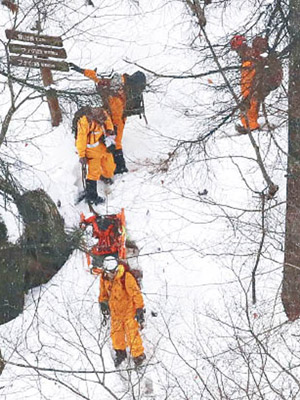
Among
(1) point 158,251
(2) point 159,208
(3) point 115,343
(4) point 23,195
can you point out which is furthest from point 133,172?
(3) point 115,343

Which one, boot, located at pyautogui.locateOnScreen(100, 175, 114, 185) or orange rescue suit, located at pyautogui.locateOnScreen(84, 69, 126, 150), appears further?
boot, located at pyautogui.locateOnScreen(100, 175, 114, 185)

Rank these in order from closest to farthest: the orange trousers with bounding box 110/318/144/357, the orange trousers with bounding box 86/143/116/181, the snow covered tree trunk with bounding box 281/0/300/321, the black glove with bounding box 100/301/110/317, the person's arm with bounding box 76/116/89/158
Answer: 1. the snow covered tree trunk with bounding box 281/0/300/321
2. the orange trousers with bounding box 110/318/144/357
3. the black glove with bounding box 100/301/110/317
4. the person's arm with bounding box 76/116/89/158
5. the orange trousers with bounding box 86/143/116/181

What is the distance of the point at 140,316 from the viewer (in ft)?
26.8

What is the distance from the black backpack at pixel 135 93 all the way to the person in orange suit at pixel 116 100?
240 millimetres

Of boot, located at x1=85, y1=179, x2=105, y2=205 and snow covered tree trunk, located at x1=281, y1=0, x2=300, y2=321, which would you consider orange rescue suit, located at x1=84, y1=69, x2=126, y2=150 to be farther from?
snow covered tree trunk, located at x1=281, y1=0, x2=300, y2=321

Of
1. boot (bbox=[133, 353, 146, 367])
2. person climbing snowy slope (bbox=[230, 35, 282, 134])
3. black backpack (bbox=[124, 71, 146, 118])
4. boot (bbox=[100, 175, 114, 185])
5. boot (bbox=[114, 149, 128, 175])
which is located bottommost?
boot (bbox=[133, 353, 146, 367])

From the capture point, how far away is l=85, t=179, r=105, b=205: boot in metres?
9.83

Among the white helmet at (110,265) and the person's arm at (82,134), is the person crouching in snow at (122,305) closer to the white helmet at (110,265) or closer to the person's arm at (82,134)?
the white helmet at (110,265)

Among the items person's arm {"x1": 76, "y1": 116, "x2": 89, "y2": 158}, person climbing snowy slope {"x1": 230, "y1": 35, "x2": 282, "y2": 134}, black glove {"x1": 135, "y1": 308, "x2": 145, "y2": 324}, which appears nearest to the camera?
person climbing snowy slope {"x1": 230, "y1": 35, "x2": 282, "y2": 134}

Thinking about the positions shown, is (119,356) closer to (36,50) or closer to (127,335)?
(127,335)

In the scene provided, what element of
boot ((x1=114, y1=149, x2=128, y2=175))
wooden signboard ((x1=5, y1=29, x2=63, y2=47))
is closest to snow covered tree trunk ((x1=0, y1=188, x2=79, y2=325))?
boot ((x1=114, y1=149, x2=128, y2=175))

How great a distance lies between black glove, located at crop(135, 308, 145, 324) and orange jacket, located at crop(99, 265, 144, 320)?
0.13 m

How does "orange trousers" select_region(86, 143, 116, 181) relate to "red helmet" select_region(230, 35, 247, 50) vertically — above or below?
above

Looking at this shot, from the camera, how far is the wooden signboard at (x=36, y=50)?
8.43 metres
